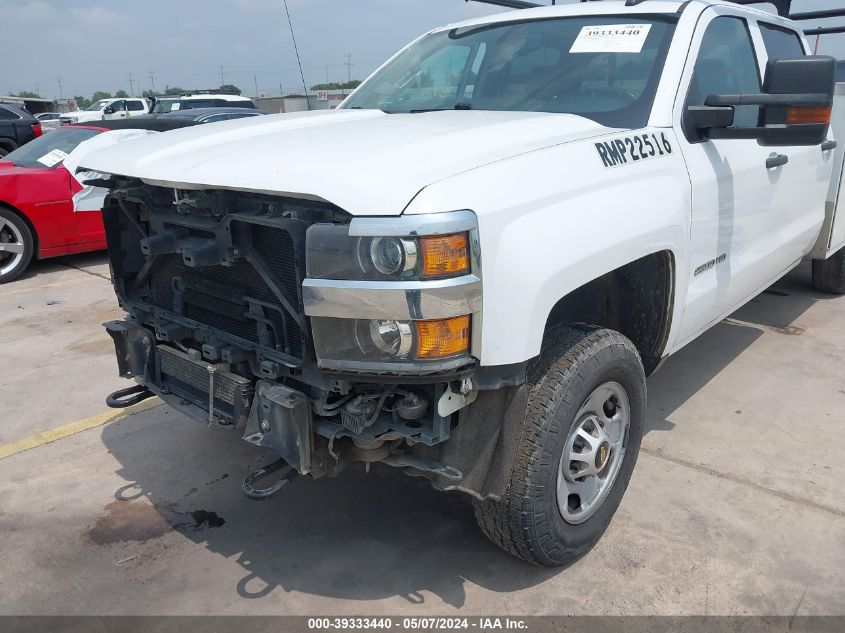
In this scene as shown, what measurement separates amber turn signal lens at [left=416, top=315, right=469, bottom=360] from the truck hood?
0.34m

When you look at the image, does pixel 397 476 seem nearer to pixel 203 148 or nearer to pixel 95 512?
Answer: pixel 95 512

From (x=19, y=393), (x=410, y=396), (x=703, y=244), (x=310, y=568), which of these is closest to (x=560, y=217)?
(x=410, y=396)

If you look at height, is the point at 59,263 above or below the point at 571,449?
below

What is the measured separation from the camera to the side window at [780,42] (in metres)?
3.98

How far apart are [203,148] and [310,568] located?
1.63 meters

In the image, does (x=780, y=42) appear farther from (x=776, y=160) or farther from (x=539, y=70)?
(x=539, y=70)

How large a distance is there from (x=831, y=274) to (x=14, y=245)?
7525 millimetres

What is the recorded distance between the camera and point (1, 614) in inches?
100

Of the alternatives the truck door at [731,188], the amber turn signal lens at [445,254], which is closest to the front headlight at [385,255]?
the amber turn signal lens at [445,254]

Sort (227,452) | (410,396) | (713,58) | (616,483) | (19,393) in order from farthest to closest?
(19,393), (227,452), (713,58), (616,483), (410,396)

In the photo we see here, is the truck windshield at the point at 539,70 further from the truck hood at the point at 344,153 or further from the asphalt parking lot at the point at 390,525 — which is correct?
the asphalt parking lot at the point at 390,525

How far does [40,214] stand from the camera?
23.6ft

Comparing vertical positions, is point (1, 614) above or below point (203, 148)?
below

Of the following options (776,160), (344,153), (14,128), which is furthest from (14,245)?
(14,128)
